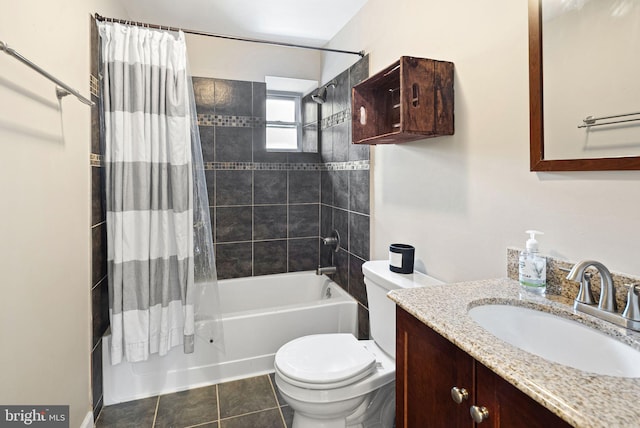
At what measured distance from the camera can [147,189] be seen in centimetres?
188

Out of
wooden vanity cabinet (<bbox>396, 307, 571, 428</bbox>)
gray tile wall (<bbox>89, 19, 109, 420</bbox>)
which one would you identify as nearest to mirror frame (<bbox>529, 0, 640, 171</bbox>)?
wooden vanity cabinet (<bbox>396, 307, 571, 428</bbox>)

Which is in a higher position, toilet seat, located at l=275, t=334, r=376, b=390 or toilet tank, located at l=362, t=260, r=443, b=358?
toilet tank, located at l=362, t=260, r=443, b=358

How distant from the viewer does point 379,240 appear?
2164mm

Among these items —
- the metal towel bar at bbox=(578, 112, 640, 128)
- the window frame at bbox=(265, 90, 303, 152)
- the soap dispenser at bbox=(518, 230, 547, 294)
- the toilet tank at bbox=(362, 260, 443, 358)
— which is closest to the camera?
the metal towel bar at bbox=(578, 112, 640, 128)

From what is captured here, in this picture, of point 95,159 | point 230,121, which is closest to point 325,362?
point 95,159

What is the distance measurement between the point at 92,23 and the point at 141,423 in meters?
2.15

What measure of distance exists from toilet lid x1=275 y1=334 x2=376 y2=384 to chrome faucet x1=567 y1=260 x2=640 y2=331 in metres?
0.87

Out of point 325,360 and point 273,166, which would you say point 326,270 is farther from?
point 325,360

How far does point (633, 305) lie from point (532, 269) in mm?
265

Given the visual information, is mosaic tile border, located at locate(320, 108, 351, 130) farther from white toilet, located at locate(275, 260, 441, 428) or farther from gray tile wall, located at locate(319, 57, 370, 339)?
white toilet, located at locate(275, 260, 441, 428)

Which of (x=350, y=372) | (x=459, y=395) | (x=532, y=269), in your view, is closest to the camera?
(x=459, y=395)

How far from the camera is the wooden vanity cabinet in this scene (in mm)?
640

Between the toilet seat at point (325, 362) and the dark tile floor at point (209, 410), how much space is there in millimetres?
495

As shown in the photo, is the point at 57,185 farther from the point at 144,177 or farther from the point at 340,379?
the point at 340,379
